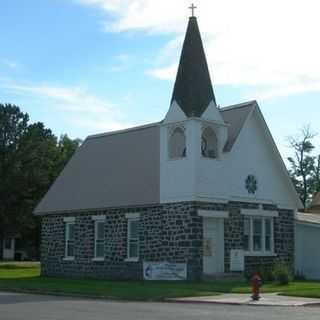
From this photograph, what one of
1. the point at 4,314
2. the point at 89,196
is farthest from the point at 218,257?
the point at 4,314

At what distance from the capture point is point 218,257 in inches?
1405

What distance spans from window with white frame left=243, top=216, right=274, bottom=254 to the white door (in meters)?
1.94

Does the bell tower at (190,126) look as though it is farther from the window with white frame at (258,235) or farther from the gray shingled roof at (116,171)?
the window with white frame at (258,235)

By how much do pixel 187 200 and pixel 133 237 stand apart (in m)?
4.47

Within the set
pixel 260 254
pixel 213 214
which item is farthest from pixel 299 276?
pixel 213 214

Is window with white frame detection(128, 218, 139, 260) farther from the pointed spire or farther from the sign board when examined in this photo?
the pointed spire

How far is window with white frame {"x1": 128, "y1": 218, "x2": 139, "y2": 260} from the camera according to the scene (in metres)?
37.6

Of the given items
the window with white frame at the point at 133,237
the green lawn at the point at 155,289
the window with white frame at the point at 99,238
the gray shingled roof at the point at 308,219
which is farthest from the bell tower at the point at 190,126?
the gray shingled roof at the point at 308,219

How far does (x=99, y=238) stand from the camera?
131 ft

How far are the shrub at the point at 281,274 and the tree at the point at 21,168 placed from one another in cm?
4007

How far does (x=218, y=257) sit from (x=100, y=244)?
7204 mm

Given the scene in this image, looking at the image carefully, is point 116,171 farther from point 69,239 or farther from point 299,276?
point 299,276

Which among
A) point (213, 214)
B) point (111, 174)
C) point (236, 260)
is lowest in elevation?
point (236, 260)

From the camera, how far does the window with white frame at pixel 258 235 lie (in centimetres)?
3756
